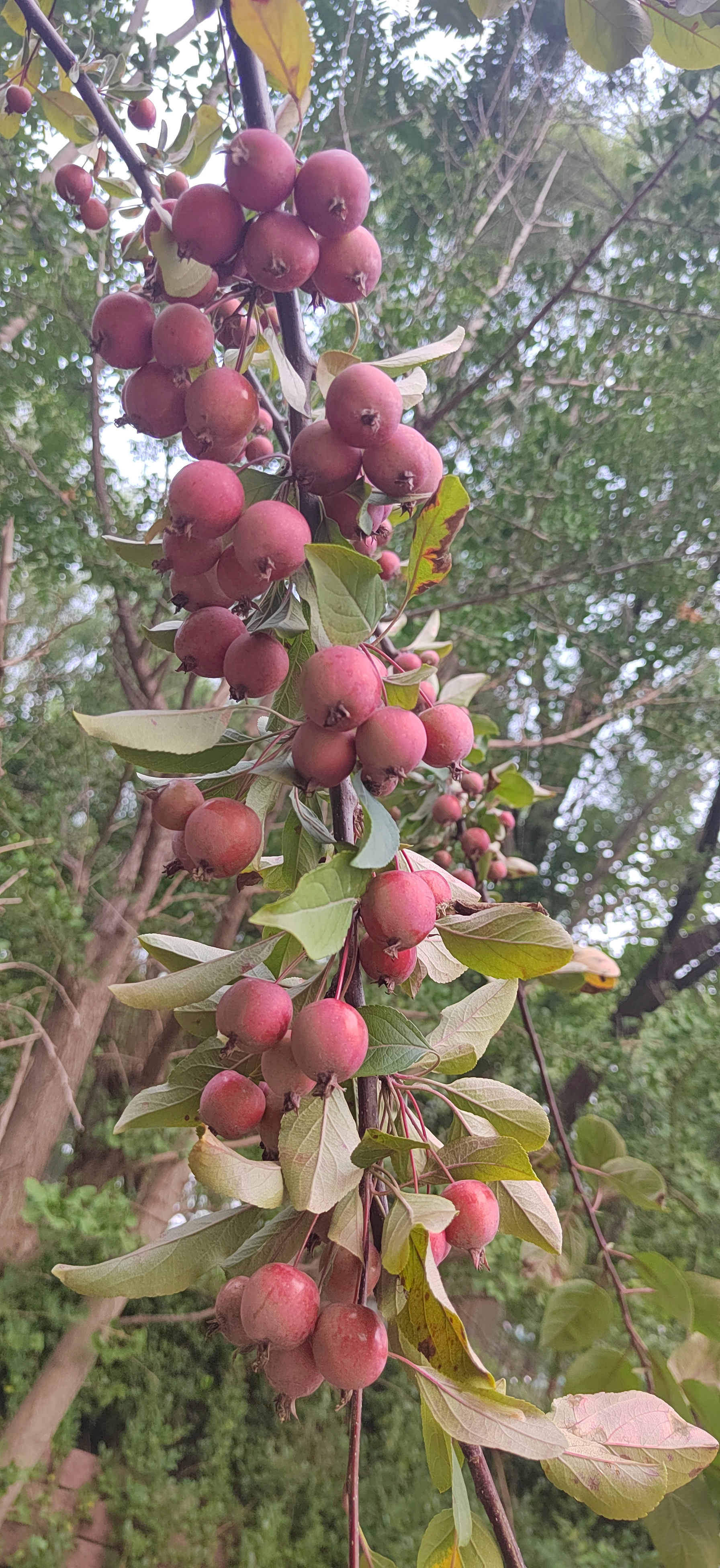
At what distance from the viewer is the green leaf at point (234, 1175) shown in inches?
12.7

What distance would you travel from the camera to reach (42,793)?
2.46 meters

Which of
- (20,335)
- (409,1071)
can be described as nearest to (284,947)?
(409,1071)

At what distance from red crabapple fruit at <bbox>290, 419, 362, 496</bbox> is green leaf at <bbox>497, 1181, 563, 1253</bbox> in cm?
35

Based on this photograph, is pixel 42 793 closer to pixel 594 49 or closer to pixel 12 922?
pixel 12 922

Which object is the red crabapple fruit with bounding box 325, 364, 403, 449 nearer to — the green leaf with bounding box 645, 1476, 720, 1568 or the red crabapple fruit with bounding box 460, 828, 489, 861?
the red crabapple fruit with bounding box 460, 828, 489, 861

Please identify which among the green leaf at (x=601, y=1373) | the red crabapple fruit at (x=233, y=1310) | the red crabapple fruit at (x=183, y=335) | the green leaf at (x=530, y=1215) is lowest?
the green leaf at (x=601, y=1373)

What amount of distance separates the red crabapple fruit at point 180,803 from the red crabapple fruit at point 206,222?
8.7 inches

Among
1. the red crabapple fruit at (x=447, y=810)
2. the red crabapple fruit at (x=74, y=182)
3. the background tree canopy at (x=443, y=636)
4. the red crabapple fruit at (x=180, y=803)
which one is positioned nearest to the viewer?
the red crabapple fruit at (x=180, y=803)

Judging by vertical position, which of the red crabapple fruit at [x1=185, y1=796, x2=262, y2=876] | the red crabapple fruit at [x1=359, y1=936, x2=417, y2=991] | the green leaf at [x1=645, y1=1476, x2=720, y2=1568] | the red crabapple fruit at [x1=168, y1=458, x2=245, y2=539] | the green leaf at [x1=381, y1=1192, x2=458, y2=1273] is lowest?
the green leaf at [x1=645, y1=1476, x2=720, y2=1568]

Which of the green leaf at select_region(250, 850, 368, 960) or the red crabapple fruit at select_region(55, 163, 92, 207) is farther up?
the red crabapple fruit at select_region(55, 163, 92, 207)

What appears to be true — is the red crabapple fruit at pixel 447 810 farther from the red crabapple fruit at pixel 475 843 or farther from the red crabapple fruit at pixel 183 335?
the red crabapple fruit at pixel 183 335

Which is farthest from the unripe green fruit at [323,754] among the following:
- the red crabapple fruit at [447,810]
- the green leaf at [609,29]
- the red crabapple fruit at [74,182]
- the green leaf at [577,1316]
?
the green leaf at [577,1316]

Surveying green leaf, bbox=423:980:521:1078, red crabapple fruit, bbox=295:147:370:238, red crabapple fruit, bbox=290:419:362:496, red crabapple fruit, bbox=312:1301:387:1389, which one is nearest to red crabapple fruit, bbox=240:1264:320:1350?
red crabapple fruit, bbox=312:1301:387:1389

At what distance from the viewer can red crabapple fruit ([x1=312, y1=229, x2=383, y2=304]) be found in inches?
13.5
